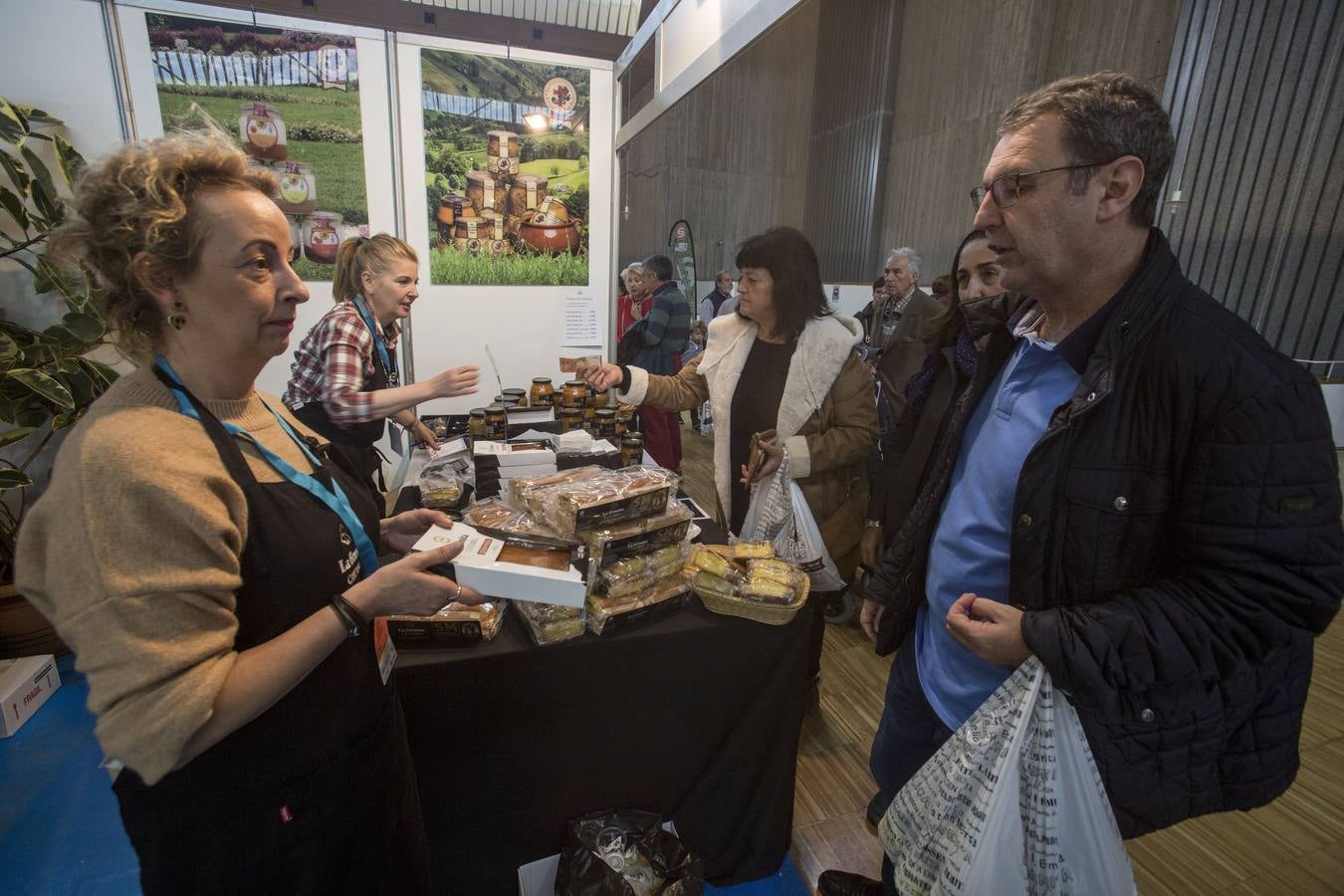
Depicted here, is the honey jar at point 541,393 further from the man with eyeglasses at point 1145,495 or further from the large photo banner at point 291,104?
the man with eyeglasses at point 1145,495

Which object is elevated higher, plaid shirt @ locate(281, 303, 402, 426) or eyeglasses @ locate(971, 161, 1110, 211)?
eyeglasses @ locate(971, 161, 1110, 211)

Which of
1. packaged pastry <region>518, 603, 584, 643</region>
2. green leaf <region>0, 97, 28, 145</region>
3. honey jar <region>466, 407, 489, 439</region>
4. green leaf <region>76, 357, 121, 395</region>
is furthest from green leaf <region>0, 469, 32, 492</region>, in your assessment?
packaged pastry <region>518, 603, 584, 643</region>

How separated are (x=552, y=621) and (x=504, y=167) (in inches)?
120

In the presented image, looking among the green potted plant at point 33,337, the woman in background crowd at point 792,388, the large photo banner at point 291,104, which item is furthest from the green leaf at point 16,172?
the woman in background crowd at point 792,388

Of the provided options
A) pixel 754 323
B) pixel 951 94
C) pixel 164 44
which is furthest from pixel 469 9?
pixel 951 94

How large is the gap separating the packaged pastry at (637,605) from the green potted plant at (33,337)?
8.23 ft

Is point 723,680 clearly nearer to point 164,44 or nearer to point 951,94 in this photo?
point 164,44

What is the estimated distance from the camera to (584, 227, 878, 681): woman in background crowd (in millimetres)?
1974

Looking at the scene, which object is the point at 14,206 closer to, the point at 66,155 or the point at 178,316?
the point at 66,155

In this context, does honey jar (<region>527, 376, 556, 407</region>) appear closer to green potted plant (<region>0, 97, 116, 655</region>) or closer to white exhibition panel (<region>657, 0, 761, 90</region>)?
white exhibition panel (<region>657, 0, 761, 90</region>)

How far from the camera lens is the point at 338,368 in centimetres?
204

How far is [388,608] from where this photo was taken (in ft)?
2.80

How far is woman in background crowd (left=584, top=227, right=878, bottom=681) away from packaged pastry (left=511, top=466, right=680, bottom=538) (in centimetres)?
67

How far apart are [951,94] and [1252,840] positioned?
603 centimetres
